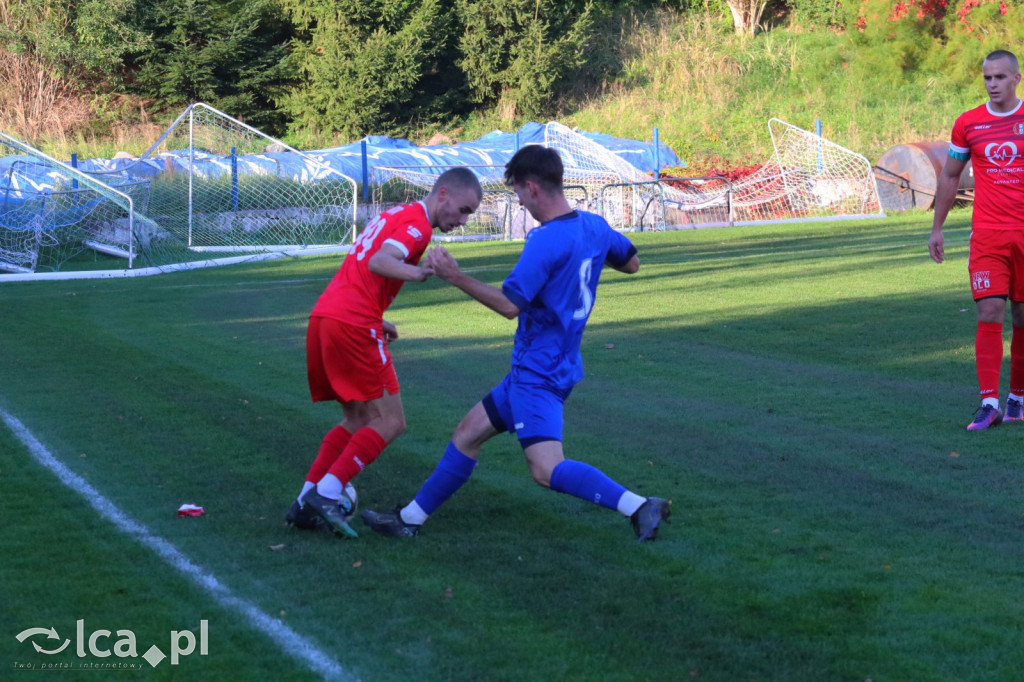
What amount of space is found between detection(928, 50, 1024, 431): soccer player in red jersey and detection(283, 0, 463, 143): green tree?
1381 inches

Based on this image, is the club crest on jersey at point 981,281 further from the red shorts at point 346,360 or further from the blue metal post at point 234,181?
the blue metal post at point 234,181

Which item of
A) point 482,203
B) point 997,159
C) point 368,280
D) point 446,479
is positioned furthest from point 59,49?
point 446,479

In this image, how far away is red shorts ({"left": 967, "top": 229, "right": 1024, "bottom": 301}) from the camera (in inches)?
288

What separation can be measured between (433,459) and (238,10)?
3959 cm

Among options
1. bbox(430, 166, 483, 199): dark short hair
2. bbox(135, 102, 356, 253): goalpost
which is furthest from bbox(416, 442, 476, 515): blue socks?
bbox(135, 102, 356, 253): goalpost

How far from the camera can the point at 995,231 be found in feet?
24.3

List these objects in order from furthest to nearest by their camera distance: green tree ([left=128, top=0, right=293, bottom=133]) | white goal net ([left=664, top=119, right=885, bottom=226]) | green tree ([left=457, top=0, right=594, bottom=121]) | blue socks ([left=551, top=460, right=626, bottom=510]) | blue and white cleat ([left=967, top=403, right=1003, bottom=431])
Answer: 1. green tree ([left=457, top=0, right=594, bottom=121])
2. green tree ([left=128, top=0, right=293, bottom=133])
3. white goal net ([left=664, top=119, right=885, bottom=226])
4. blue and white cleat ([left=967, top=403, right=1003, bottom=431])
5. blue socks ([left=551, top=460, right=626, bottom=510])

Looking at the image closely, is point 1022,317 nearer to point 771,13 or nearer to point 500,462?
point 500,462

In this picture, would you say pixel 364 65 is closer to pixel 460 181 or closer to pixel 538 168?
pixel 460 181

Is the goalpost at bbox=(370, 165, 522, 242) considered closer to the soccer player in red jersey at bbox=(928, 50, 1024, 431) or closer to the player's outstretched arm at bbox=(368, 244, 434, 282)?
the soccer player in red jersey at bbox=(928, 50, 1024, 431)

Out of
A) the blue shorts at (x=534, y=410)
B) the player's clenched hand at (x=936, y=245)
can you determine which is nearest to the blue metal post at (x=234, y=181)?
the player's clenched hand at (x=936, y=245)

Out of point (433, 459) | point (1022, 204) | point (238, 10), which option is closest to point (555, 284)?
point (433, 459)

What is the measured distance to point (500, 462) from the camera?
6.73 meters

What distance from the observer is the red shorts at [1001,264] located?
732 centimetres
